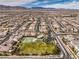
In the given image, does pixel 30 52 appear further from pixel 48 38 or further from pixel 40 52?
pixel 48 38

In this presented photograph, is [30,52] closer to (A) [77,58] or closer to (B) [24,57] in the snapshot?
(B) [24,57]

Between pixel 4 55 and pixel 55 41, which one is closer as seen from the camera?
pixel 4 55

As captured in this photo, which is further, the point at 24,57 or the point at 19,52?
the point at 19,52

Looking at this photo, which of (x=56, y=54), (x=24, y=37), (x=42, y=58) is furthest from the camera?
(x=24, y=37)

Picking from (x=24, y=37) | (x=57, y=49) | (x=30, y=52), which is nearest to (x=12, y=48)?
(x=30, y=52)

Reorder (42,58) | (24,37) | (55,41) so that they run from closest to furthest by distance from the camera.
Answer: (42,58), (55,41), (24,37)

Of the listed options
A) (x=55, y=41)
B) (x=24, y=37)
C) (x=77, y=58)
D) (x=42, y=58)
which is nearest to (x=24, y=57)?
(x=42, y=58)

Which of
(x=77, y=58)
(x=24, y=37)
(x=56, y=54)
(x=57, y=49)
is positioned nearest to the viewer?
(x=77, y=58)

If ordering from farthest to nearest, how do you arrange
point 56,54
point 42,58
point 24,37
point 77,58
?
point 24,37, point 56,54, point 42,58, point 77,58
